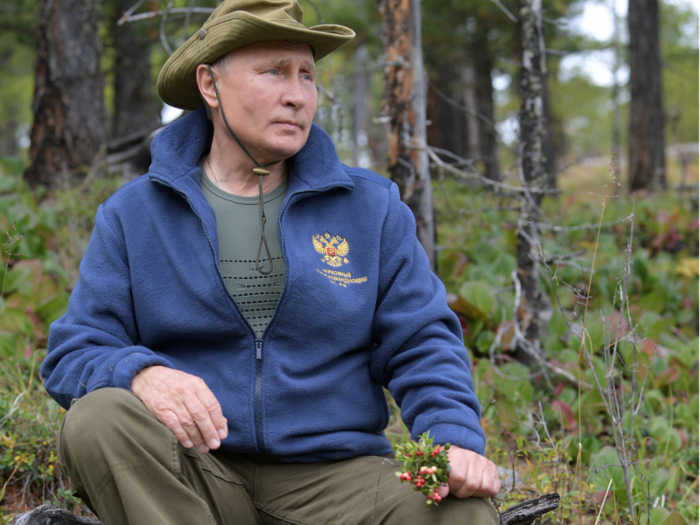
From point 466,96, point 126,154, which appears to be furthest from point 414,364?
point 466,96

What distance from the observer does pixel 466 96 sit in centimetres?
1230

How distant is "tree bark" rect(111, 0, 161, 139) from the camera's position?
9.76 m

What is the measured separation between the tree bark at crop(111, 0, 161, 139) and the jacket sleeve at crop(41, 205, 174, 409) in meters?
8.34

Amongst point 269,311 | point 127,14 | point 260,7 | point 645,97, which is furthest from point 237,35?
point 645,97

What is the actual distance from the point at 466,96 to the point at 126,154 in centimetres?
753

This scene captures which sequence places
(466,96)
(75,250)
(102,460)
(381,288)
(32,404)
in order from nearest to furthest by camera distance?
(102,460) → (381,288) → (32,404) → (75,250) → (466,96)

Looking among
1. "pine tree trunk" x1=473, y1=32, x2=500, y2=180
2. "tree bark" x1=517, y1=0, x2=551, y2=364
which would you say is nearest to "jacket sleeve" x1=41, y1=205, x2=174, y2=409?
"tree bark" x1=517, y1=0, x2=551, y2=364

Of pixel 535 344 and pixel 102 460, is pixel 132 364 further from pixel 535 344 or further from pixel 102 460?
pixel 535 344

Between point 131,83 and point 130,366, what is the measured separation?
9.36 m

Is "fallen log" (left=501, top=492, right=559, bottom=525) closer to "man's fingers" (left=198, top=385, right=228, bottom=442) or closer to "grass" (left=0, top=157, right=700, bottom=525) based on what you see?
"grass" (left=0, top=157, right=700, bottom=525)

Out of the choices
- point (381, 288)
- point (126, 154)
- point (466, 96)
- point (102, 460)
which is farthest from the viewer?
point (466, 96)

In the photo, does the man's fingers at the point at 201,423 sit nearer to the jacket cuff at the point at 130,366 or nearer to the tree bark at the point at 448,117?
the jacket cuff at the point at 130,366

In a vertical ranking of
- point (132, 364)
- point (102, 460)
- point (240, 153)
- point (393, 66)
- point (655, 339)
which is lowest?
point (655, 339)

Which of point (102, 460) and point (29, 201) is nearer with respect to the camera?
point (102, 460)
